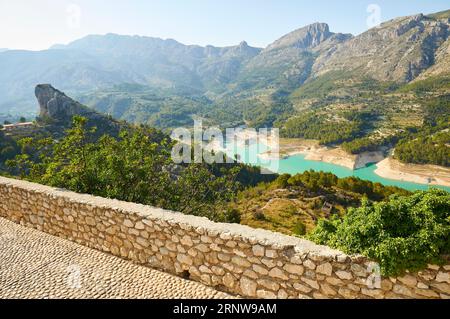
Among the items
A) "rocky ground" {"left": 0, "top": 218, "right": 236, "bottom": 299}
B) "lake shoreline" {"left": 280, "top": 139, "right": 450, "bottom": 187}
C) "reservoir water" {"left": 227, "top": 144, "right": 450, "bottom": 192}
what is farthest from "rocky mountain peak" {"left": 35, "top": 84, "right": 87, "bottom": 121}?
"rocky ground" {"left": 0, "top": 218, "right": 236, "bottom": 299}

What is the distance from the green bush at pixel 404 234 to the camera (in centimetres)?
496

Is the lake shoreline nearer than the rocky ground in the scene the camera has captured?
No

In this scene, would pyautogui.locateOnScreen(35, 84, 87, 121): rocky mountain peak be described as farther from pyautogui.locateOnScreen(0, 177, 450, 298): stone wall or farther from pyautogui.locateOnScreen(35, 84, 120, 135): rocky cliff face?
pyautogui.locateOnScreen(0, 177, 450, 298): stone wall

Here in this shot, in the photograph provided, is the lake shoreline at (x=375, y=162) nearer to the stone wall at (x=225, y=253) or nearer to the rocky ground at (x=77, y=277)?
the stone wall at (x=225, y=253)

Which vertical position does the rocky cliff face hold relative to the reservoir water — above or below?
above

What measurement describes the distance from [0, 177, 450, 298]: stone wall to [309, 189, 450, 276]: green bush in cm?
20

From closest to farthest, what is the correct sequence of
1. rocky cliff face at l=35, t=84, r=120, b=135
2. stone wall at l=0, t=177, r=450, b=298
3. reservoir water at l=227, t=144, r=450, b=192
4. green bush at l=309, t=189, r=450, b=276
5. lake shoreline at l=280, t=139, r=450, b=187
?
1. green bush at l=309, t=189, r=450, b=276
2. stone wall at l=0, t=177, r=450, b=298
3. lake shoreline at l=280, t=139, r=450, b=187
4. rocky cliff face at l=35, t=84, r=120, b=135
5. reservoir water at l=227, t=144, r=450, b=192

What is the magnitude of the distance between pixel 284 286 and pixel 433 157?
105 m

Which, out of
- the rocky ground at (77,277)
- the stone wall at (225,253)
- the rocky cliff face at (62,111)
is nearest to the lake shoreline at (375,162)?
the rocky cliff face at (62,111)

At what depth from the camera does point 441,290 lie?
4910 millimetres

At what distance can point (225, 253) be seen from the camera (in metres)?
6.51

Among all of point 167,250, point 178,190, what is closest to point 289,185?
point 178,190

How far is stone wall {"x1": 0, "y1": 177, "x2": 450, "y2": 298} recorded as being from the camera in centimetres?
532
